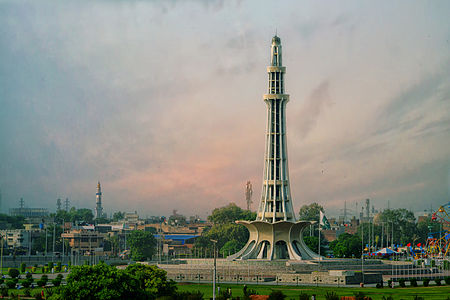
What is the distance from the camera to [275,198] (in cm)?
8606

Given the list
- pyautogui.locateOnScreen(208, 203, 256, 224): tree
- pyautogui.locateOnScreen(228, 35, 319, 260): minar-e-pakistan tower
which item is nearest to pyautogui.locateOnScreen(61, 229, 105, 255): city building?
pyautogui.locateOnScreen(208, 203, 256, 224): tree

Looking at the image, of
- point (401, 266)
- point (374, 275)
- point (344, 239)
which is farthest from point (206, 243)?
point (374, 275)

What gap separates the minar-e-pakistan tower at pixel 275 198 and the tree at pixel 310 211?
275ft

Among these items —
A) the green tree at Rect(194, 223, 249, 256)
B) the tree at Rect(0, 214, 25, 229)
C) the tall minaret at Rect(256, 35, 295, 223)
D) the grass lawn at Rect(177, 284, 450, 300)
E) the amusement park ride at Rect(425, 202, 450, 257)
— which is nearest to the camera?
the grass lawn at Rect(177, 284, 450, 300)

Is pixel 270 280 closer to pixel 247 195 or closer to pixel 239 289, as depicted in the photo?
pixel 239 289

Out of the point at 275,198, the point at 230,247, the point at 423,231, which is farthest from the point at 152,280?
the point at 423,231

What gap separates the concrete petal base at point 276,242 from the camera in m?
83.8

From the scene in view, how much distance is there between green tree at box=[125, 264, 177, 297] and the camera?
4941cm

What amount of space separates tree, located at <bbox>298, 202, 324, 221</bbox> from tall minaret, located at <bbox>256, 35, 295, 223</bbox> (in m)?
83.9

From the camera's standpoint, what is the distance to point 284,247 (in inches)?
3396

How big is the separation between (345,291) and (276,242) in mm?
28733

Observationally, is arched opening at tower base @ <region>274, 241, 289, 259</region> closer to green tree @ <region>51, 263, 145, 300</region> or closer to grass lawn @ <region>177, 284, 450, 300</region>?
grass lawn @ <region>177, 284, 450, 300</region>

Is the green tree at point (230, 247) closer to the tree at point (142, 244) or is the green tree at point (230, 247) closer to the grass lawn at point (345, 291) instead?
the tree at point (142, 244)

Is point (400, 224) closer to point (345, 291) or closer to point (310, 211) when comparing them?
point (310, 211)
